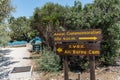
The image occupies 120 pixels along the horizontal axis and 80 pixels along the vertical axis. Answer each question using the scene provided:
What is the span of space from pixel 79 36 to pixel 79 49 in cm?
51

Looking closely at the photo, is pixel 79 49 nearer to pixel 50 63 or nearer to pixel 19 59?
pixel 50 63

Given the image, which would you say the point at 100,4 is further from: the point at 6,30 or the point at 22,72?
the point at 6,30

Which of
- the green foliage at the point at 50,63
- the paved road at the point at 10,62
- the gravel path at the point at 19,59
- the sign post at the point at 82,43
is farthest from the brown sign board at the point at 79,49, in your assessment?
the gravel path at the point at 19,59

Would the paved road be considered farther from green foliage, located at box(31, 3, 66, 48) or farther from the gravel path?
green foliage, located at box(31, 3, 66, 48)

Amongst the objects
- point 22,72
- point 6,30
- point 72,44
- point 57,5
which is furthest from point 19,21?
Answer: point 72,44

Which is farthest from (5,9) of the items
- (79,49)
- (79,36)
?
(79,49)

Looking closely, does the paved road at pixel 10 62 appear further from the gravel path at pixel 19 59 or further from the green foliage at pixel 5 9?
the green foliage at pixel 5 9

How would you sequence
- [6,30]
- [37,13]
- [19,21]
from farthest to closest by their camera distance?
[19,21], [37,13], [6,30]

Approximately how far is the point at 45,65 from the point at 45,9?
46.3 feet

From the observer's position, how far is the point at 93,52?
8500 millimetres

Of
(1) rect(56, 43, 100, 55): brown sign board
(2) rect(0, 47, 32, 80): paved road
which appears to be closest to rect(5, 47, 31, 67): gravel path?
(2) rect(0, 47, 32, 80): paved road

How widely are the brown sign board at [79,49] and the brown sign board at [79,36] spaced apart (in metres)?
0.23

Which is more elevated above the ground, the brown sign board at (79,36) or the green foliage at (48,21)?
the green foliage at (48,21)

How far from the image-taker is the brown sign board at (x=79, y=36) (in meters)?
8.50
